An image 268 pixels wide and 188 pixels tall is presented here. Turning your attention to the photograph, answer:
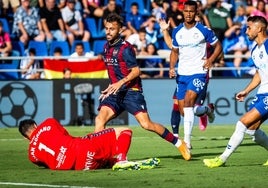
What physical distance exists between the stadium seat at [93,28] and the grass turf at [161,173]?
972cm

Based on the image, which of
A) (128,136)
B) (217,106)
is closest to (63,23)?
(217,106)

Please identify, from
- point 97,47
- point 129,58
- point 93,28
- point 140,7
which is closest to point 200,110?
point 129,58

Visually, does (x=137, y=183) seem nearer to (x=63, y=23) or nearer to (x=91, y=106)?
(x=91, y=106)

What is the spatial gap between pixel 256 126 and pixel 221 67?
1228 cm

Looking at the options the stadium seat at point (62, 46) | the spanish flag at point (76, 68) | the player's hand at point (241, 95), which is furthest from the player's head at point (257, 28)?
the stadium seat at point (62, 46)

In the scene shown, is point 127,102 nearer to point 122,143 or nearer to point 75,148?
point 122,143

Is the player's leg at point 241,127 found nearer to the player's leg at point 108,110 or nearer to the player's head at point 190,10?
the player's leg at point 108,110

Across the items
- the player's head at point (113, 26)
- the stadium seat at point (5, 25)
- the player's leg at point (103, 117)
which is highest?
the player's head at point (113, 26)

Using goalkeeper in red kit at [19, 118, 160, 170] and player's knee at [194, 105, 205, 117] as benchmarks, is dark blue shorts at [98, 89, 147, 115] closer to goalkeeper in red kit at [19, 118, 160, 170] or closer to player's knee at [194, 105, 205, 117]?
goalkeeper in red kit at [19, 118, 160, 170]

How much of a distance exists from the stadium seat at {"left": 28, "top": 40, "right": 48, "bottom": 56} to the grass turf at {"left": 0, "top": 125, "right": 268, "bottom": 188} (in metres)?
8.05

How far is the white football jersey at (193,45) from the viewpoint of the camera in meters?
16.6

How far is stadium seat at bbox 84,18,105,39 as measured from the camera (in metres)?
27.2

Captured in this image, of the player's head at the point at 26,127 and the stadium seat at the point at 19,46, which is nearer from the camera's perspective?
the player's head at the point at 26,127

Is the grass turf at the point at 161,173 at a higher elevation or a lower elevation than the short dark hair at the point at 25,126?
lower
